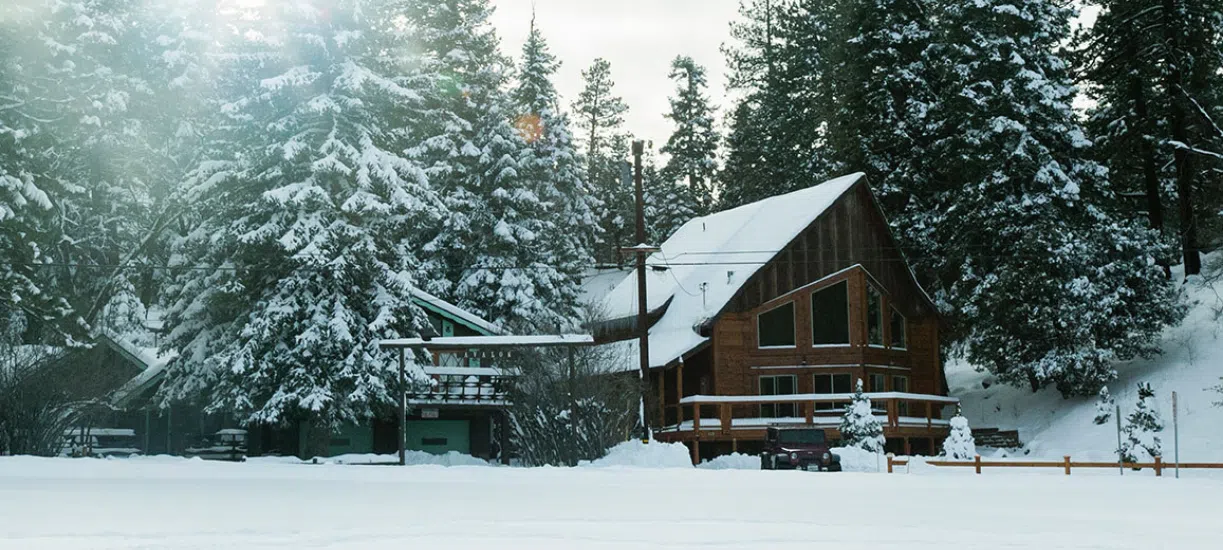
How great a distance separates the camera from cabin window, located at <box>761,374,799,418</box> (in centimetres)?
4334

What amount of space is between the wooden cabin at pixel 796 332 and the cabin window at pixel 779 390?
4 centimetres

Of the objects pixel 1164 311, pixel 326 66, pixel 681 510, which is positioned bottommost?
pixel 681 510

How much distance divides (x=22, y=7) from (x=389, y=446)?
1737 cm

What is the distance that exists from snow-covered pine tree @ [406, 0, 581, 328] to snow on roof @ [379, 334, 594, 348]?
15.9m

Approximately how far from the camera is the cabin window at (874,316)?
45.1 meters

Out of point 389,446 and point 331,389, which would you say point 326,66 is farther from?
point 389,446

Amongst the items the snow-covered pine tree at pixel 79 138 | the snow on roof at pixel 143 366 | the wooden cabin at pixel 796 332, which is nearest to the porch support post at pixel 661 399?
the wooden cabin at pixel 796 332

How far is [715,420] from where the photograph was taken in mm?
41062

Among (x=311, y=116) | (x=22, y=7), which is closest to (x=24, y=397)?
(x=311, y=116)

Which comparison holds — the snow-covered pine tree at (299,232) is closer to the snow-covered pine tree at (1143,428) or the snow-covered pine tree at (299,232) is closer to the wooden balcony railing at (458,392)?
the wooden balcony railing at (458,392)

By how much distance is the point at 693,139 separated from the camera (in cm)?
8181

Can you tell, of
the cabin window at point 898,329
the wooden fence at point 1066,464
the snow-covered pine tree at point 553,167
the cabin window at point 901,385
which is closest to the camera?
the wooden fence at point 1066,464

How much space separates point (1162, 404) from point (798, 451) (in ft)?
39.1

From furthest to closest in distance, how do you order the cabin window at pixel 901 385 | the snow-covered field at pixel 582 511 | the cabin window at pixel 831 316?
the cabin window at pixel 901 385, the cabin window at pixel 831 316, the snow-covered field at pixel 582 511
